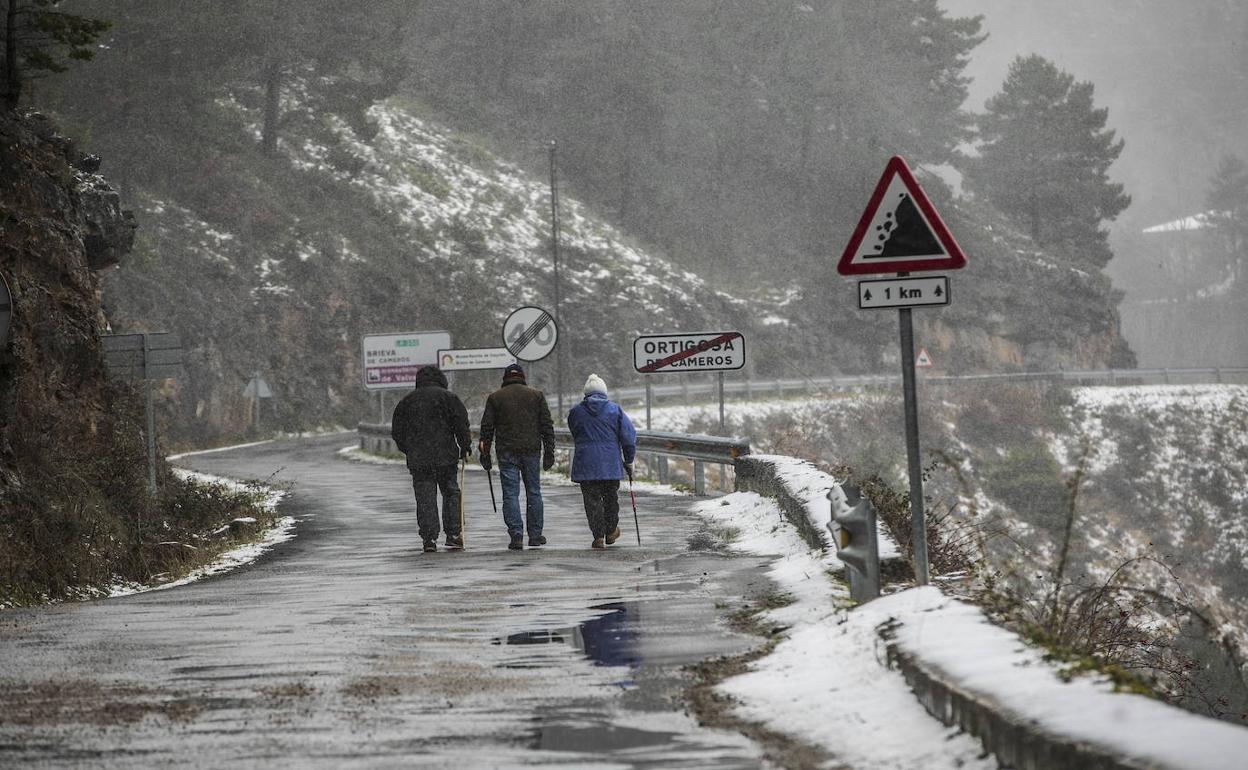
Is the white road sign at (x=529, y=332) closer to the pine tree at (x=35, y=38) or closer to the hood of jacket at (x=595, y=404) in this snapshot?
the pine tree at (x=35, y=38)

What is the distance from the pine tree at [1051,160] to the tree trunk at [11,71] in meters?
75.7

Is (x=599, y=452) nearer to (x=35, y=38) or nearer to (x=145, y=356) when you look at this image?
(x=145, y=356)

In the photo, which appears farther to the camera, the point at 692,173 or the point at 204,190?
the point at 692,173

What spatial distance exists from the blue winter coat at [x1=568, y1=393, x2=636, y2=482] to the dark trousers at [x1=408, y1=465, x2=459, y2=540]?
4.23ft

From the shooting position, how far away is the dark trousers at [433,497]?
16.8m

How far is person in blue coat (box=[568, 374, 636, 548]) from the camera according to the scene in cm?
1653

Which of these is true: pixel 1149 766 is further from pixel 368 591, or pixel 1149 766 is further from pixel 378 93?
pixel 378 93

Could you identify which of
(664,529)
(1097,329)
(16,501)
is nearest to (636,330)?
(1097,329)

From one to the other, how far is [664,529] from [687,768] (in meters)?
13.0

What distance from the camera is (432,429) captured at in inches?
657

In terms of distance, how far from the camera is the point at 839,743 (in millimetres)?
6273

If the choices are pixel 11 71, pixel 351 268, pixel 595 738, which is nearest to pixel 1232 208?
pixel 351 268

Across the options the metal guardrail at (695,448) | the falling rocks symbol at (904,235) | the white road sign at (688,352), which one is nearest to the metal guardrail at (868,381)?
the metal guardrail at (695,448)

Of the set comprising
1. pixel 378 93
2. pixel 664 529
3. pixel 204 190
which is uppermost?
pixel 378 93
